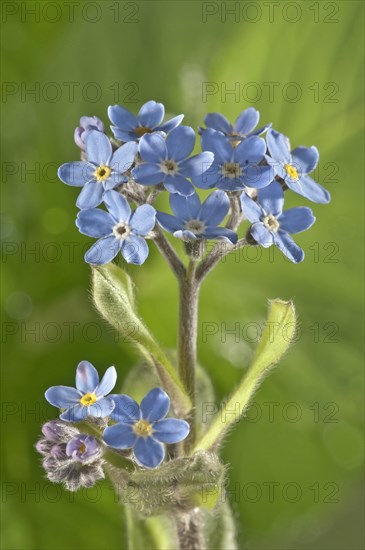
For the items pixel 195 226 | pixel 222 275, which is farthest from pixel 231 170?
pixel 222 275

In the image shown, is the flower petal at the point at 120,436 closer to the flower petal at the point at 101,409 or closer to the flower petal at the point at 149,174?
the flower petal at the point at 101,409

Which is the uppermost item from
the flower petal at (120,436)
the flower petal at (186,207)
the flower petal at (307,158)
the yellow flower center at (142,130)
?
the yellow flower center at (142,130)

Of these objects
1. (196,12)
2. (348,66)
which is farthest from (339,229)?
(196,12)

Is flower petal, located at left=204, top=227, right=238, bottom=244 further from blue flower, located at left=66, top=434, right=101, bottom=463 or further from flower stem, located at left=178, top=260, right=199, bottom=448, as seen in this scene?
blue flower, located at left=66, top=434, right=101, bottom=463

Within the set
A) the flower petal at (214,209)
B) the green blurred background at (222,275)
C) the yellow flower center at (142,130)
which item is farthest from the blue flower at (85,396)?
the green blurred background at (222,275)

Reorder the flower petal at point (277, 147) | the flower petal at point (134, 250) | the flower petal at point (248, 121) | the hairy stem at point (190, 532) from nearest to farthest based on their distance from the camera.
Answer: the flower petal at point (134, 250) < the flower petal at point (277, 147) < the flower petal at point (248, 121) < the hairy stem at point (190, 532)

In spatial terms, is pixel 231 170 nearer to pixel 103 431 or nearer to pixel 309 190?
pixel 309 190
